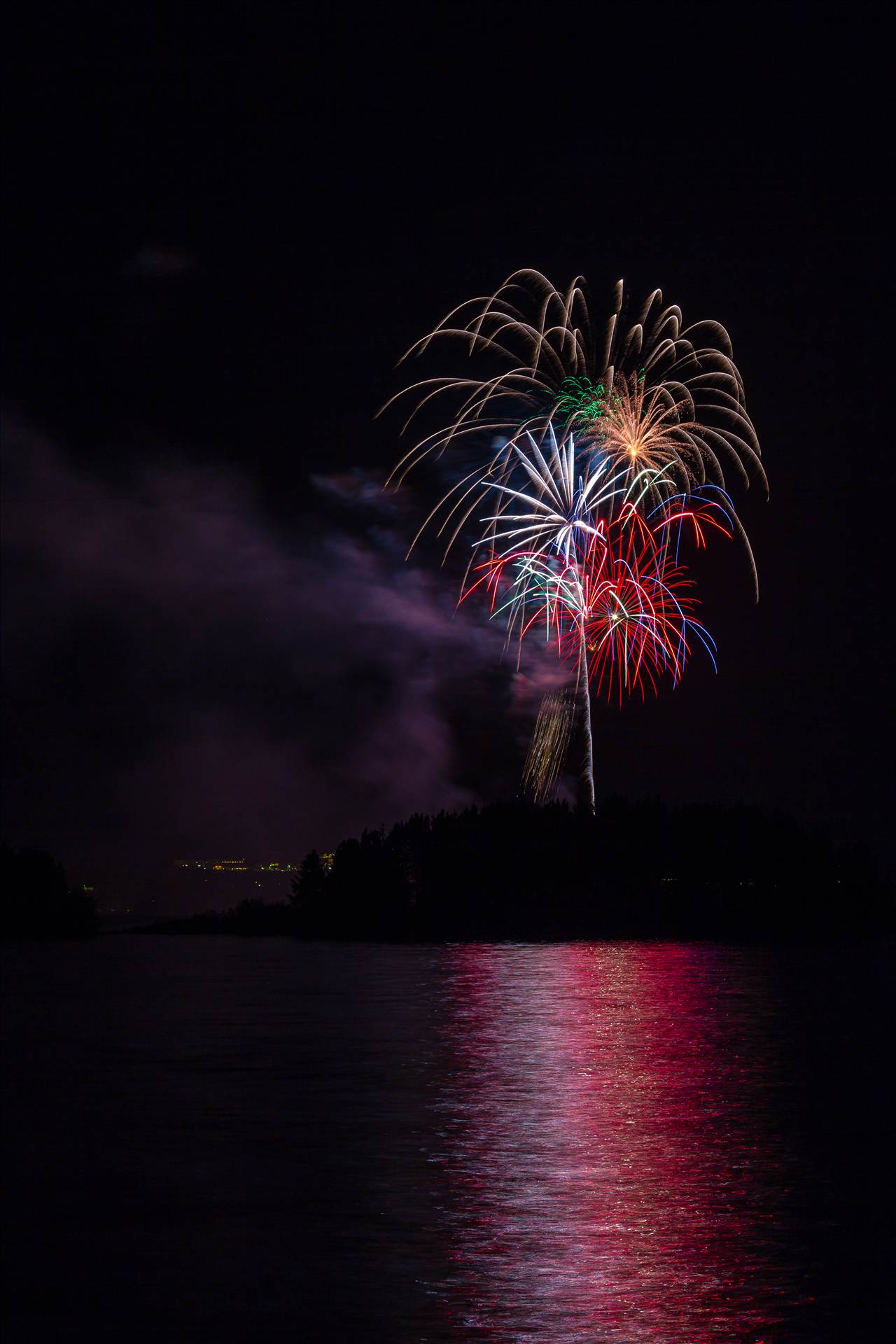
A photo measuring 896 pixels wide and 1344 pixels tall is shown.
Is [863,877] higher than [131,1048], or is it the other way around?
[863,877]

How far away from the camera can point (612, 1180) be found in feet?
55.1

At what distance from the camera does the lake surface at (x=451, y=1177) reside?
11.5 metres

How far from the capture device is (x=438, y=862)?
112375mm

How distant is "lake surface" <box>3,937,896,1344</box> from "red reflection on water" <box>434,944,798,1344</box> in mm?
51

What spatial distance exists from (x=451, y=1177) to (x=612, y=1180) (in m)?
1.73

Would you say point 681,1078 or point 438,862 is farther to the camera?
point 438,862

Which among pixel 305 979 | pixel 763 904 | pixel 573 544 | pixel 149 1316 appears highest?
pixel 573 544

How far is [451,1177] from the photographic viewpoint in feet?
55.9

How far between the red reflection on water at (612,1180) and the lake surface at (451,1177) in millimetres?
51

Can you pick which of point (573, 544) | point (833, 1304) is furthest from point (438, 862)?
point (833, 1304)

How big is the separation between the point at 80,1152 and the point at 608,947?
75.0 meters

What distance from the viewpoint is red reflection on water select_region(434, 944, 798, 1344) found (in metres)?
11.5

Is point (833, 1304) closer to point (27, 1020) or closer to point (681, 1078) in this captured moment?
point (681, 1078)

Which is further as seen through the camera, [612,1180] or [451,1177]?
[451,1177]
